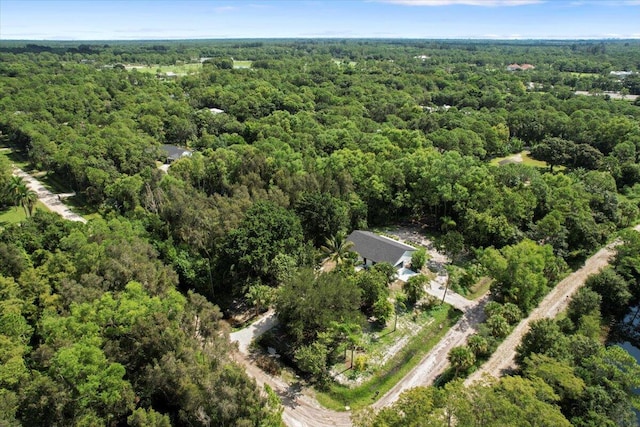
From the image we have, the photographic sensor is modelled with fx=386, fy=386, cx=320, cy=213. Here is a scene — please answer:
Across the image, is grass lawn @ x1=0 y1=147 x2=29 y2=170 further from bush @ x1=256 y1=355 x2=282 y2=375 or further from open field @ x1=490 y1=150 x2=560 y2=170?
open field @ x1=490 y1=150 x2=560 y2=170

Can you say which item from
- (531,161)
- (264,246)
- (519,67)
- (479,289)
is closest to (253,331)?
(264,246)

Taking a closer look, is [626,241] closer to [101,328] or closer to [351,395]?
[351,395]

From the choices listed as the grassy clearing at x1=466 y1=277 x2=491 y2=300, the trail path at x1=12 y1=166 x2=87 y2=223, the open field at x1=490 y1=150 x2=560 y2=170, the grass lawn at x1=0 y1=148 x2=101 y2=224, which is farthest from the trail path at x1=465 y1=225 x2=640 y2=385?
the trail path at x1=12 y1=166 x2=87 y2=223

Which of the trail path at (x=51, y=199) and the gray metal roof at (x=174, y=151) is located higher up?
the gray metal roof at (x=174, y=151)

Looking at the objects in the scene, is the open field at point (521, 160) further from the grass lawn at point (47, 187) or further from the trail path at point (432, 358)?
the grass lawn at point (47, 187)

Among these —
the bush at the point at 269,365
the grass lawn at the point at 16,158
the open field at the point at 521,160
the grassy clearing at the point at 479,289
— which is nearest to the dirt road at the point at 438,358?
the grassy clearing at the point at 479,289
